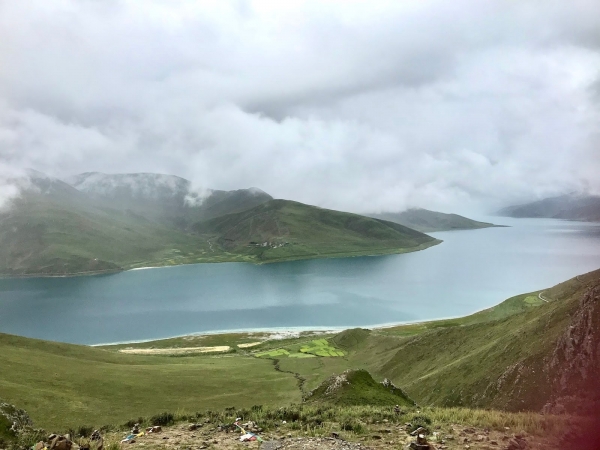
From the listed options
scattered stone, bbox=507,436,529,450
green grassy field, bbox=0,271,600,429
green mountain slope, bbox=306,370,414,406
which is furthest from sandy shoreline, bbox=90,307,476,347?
scattered stone, bbox=507,436,529,450

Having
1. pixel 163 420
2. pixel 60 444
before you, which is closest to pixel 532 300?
pixel 163 420

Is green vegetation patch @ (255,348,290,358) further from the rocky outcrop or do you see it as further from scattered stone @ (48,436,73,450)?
scattered stone @ (48,436,73,450)

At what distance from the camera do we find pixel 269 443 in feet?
41.2

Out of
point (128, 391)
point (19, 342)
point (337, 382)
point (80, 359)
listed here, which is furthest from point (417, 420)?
point (19, 342)

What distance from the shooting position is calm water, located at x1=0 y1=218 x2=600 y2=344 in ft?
342

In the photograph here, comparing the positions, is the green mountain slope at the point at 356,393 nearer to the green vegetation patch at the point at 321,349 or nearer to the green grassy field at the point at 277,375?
the green grassy field at the point at 277,375

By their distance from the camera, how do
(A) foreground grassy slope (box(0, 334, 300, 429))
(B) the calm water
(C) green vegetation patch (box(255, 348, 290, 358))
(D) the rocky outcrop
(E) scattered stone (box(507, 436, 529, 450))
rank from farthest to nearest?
(B) the calm water → (C) green vegetation patch (box(255, 348, 290, 358)) → (A) foreground grassy slope (box(0, 334, 300, 429)) → (D) the rocky outcrop → (E) scattered stone (box(507, 436, 529, 450))

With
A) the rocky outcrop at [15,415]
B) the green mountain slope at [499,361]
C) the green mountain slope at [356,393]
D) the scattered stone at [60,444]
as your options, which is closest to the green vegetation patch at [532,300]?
the green mountain slope at [499,361]

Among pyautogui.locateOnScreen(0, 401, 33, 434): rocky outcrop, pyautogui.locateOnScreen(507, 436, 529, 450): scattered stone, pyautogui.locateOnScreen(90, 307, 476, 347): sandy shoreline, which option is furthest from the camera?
pyautogui.locateOnScreen(90, 307, 476, 347): sandy shoreline

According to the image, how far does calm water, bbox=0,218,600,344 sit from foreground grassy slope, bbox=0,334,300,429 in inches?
2308

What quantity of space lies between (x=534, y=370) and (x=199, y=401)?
24.4 m

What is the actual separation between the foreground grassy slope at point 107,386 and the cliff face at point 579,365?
1970 cm

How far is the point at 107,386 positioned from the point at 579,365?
33.7 m

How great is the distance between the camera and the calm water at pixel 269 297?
10412 centimetres
